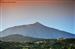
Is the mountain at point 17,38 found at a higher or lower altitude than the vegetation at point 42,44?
higher

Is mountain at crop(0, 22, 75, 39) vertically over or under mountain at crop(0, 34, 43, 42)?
over

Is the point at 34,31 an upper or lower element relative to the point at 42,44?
upper

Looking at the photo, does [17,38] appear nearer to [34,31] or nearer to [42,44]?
[34,31]

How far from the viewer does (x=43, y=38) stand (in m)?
3.70

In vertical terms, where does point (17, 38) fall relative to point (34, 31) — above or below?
below

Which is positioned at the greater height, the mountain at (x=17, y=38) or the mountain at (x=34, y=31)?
the mountain at (x=34, y=31)

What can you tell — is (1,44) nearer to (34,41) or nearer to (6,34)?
(6,34)

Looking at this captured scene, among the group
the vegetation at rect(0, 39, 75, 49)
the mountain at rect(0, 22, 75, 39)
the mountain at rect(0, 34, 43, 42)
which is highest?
the mountain at rect(0, 22, 75, 39)

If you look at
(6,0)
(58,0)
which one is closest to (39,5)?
Result: (58,0)

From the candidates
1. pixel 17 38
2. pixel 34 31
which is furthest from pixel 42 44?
pixel 17 38

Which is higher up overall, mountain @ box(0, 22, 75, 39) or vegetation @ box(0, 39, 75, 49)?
mountain @ box(0, 22, 75, 39)

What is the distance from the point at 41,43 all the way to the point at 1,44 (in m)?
0.71

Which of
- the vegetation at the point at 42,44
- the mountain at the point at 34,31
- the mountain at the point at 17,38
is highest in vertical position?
the mountain at the point at 34,31

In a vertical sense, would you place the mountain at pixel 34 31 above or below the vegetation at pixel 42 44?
above
